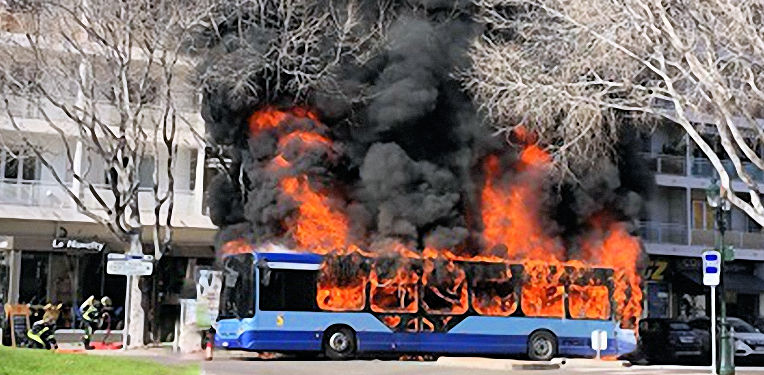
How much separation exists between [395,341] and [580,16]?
31.4 feet

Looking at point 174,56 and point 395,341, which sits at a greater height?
point 174,56

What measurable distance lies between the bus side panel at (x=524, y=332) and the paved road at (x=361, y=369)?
2402 millimetres

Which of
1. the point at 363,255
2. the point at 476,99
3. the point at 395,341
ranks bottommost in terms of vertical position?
the point at 395,341

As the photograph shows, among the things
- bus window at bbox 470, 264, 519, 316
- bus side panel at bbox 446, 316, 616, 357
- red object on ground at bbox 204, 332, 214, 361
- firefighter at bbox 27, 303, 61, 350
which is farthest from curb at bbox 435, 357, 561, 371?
Result: firefighter at bbox 27, 303, 61, 350

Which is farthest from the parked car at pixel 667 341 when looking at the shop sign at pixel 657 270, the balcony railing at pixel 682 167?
the balcony railing at pixel 682 167

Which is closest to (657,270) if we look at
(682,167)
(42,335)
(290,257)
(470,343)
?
(682,167)

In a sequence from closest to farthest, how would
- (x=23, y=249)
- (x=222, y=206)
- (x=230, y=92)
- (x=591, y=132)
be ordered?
1. (x=591, y=132)
2. (x=230, y=92)
3. (x=222, y=206)
4. (x=23, y=249)

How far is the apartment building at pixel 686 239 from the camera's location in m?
43.8

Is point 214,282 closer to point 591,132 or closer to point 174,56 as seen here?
point 174,56

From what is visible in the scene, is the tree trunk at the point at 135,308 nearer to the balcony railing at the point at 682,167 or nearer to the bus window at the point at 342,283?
the bus window at the point at 342,283

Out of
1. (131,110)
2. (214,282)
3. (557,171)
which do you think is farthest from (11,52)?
(557,171)

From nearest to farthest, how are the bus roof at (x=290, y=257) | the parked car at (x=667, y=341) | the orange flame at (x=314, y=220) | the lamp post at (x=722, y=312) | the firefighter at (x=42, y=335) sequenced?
the lamp post at (x=722, y=312) → the firefighter at (x=42, y=335) → the bus roof at (x=290, y=257) → the orange flame at (x=314, y=220) → the parked car at (x=667, y=341)

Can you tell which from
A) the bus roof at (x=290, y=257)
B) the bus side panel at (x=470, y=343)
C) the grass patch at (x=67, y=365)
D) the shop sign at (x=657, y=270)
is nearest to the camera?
the grass patch at (x=67, y=365)

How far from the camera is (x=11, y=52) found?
2823cm
